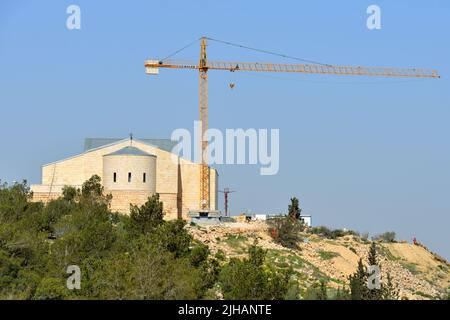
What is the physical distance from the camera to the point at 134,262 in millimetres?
50719

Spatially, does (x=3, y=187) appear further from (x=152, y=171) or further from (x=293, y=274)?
(x=293, y=274)

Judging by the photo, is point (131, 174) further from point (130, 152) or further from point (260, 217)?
point (260, 217)

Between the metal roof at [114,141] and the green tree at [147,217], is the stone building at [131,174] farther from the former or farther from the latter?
the green tree at [147,217]

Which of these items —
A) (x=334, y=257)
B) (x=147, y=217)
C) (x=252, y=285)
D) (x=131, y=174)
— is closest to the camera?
(x=252, y=285)

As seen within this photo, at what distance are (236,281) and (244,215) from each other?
56.2 m

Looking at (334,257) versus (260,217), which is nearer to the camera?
(334,257)

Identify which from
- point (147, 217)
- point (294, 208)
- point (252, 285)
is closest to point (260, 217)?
point (294, 208)

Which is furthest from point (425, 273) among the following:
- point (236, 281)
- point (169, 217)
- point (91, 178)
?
point (236, 281)

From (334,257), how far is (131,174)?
17.9m

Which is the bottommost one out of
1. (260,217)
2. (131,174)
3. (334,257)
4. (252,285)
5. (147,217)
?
(334,257)

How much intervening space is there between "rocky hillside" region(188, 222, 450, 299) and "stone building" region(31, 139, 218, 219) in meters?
5.01

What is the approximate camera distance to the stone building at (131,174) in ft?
301

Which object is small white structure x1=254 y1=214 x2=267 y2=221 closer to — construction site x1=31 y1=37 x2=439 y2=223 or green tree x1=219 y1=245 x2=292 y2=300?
construction site x1=31 y1=37 x2=439 y2=223

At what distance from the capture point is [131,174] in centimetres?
9206
